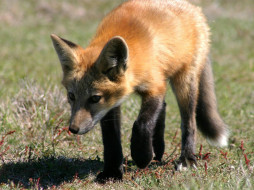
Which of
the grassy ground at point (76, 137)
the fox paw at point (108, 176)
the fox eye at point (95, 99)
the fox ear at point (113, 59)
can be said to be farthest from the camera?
the fox paw at point (108, 176)

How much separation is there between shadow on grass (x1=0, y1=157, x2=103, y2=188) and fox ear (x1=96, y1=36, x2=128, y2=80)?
1191 millimetres

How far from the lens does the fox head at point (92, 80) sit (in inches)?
146

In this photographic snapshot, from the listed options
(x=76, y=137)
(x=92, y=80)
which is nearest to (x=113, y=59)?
(x=92, y=80)

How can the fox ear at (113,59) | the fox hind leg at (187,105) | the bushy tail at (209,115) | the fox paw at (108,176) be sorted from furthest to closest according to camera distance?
the bushy tail at (209,115)
the fox hind leg at (187,105)
the fox paw at (108,176)
the fox ear at (113,59)

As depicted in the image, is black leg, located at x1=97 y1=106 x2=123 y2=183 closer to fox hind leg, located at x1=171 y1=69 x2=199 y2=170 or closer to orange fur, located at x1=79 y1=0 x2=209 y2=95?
orange fur, located at x1=79 y1=0 x2=209 y2=95

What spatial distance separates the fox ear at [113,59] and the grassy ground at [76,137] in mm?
1173

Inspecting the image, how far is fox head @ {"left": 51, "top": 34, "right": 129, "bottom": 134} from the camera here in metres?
3.71

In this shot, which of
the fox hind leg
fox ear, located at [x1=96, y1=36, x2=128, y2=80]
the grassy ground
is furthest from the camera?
the fox hind leg

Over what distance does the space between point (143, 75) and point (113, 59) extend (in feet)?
1.47

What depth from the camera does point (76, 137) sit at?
5.38 m

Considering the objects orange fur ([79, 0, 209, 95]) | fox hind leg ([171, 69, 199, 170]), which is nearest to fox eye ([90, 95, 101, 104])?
orange fur ([79, 0, 209, 95])

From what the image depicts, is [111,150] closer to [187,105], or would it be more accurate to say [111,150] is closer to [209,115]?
[187,105]

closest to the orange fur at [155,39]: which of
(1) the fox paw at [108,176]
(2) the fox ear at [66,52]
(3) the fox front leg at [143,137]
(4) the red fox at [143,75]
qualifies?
(4) the red fox at [143,75]

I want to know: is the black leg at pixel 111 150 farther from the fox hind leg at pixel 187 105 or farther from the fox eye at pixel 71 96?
the fox hind leg at pixel 187 105
